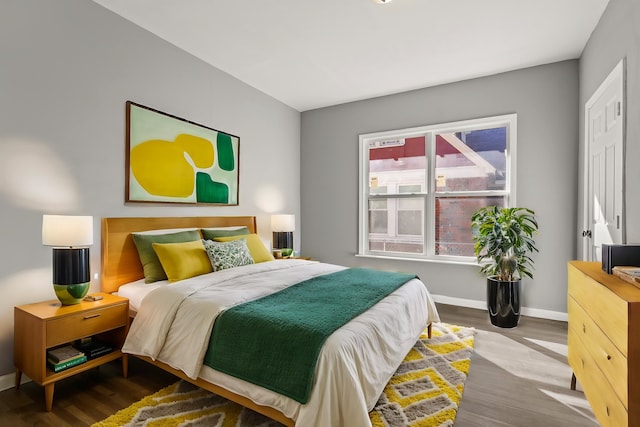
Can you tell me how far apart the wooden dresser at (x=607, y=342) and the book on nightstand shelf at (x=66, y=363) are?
2.92m

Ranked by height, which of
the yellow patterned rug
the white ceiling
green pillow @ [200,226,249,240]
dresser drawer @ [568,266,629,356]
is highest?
the white ceiling

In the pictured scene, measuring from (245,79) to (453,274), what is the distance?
11.8ft

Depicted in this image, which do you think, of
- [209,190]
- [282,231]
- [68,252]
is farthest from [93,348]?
[282,231]

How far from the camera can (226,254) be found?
3.02 meters

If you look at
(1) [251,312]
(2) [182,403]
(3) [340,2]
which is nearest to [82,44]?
(3) [340,2]

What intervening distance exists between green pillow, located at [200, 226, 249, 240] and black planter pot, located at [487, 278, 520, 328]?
2.84m

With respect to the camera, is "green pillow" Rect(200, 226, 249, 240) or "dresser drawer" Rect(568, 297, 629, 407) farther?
"green pillow" Rect(200, 226, 249, 240)

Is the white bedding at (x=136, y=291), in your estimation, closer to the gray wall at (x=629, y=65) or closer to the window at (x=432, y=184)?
the window at (x=432, y=184)

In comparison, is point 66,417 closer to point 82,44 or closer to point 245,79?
point 82,44

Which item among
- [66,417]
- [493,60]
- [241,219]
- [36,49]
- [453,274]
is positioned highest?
[493,60]

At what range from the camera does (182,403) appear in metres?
2.03

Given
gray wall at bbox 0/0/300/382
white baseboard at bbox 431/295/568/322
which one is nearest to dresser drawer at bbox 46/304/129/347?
gray wall at bbox 0/0/300/382

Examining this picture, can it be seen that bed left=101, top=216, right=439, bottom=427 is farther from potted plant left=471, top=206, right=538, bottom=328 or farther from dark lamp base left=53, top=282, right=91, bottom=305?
potted plant left=471, top=206, right=538, bottom=328

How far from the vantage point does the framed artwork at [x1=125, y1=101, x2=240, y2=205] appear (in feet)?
9.64
